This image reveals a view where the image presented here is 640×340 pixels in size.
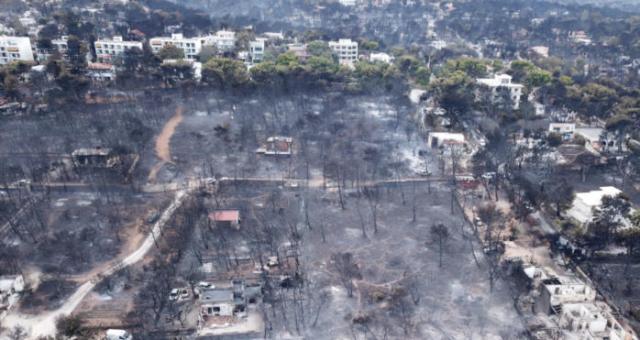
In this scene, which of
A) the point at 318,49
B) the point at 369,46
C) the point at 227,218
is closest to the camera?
the point at 227,218

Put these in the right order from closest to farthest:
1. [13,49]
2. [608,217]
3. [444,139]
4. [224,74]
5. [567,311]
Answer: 1. [567,311]
2. [608,217]
3. [444,139]
4. [224,74]
5. [13,49]

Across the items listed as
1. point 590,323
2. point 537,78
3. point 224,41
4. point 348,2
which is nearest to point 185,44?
point 224,41

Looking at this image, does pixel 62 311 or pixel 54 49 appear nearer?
pixel 62 311

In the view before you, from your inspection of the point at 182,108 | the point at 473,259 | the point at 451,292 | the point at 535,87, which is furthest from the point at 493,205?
the point at 182,108

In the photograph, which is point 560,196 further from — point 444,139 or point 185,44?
point 185,44

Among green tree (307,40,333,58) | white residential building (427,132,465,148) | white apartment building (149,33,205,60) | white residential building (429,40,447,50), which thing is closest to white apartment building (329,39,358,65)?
green tree (307,40,333,58)
